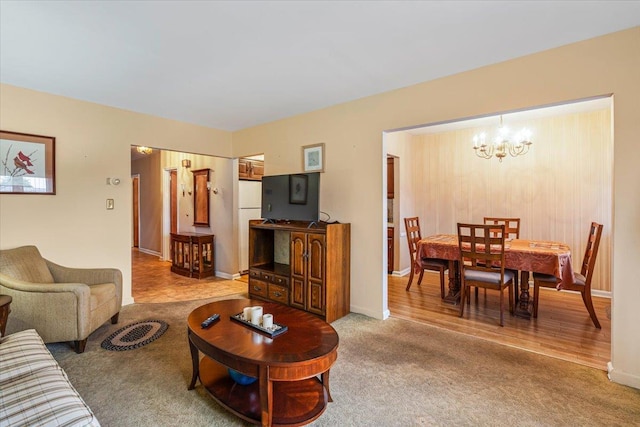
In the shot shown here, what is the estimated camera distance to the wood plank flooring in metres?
2.71

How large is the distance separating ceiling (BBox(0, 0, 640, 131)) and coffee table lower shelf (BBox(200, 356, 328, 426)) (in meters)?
2.45

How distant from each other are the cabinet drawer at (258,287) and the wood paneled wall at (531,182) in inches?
109

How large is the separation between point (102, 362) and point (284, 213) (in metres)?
2.26

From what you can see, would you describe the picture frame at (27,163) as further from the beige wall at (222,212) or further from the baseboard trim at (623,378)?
the baseboard trim at (623,378)

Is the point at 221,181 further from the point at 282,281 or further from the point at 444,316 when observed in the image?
the point at 444,316

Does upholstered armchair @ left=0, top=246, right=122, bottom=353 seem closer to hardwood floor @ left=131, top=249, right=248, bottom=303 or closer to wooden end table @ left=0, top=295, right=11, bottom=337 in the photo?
wooden end table @ left=0, top=295, right=11, bottom=337

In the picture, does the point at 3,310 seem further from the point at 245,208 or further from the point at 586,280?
the point at 586,280

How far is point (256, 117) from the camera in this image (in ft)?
13.9

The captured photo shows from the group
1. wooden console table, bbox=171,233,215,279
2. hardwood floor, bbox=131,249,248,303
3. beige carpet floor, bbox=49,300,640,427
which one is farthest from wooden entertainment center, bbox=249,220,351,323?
wooden console table, bbox=171,233,215,279

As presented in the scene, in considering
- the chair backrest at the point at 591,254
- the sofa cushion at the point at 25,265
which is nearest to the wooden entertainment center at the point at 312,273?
the sofa cushion at the point at 25,265

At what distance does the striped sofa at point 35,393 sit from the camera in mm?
1175

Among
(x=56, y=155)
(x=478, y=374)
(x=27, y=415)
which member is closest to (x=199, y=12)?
(x=27, y=415)

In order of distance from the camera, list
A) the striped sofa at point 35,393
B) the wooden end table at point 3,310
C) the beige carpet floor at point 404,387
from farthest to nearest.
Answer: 1. the wooden end table at point 3,310
2. the beige carpet floor at point 404,387
3. the striped sofa at point 35,393

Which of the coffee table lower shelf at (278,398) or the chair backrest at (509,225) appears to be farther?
the chair backrest at (509,225)
